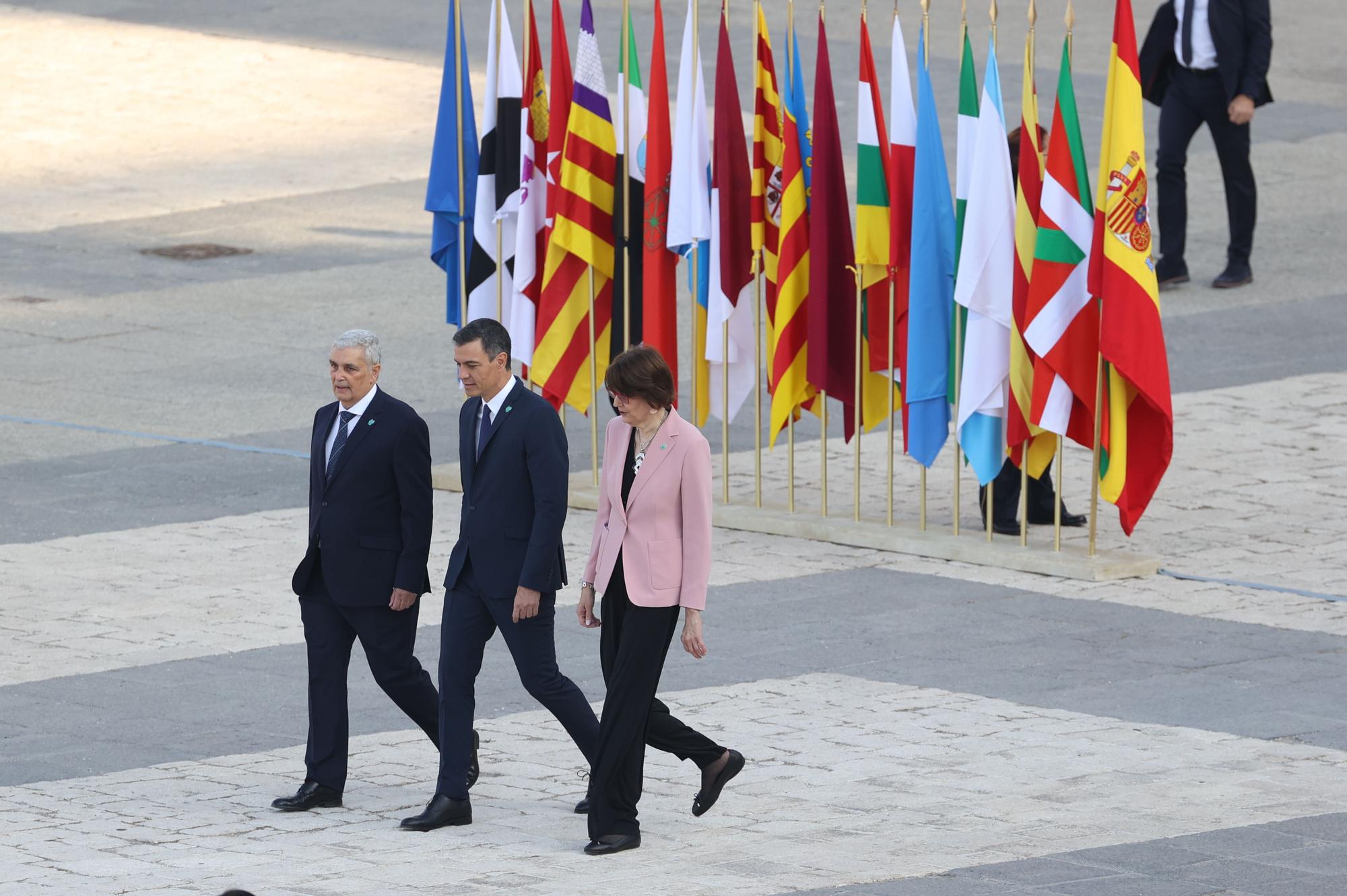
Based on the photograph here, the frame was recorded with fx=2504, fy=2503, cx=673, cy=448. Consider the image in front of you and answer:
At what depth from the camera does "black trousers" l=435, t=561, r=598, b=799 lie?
8.86 meters

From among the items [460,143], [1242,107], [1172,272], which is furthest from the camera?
[1172,272]

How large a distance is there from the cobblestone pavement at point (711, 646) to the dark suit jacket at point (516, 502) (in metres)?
0.90

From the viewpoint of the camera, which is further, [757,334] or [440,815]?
[757,334]

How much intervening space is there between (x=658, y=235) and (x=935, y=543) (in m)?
2.34

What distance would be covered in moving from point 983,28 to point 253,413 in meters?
17.2

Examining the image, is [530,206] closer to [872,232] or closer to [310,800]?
[872,232]

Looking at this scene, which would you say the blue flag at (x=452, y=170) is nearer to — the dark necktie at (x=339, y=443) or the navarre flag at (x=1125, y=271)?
the navarre flag at (x=1125, y=271)

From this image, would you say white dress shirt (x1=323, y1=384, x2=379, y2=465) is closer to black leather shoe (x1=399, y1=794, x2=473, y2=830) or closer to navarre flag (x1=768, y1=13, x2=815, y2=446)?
black leather shoe (x1=399, y1=794, x2=473, y2=830)

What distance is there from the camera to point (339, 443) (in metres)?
9.20

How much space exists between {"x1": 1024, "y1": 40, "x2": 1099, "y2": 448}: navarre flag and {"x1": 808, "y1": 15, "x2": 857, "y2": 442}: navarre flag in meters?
1.23

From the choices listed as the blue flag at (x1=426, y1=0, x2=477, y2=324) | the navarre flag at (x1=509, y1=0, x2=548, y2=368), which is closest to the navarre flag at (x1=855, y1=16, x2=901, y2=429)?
the navarre flag at (x1=509, y1=0, x2=548, y2=368)

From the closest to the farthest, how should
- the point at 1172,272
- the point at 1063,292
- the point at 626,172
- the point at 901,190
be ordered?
the point at 1063,292
the point at 901,190
the point at 626,172
the point at 1172,272

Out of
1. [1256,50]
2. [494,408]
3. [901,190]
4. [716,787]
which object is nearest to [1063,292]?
[901,190]

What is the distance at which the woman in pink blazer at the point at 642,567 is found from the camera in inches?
337
